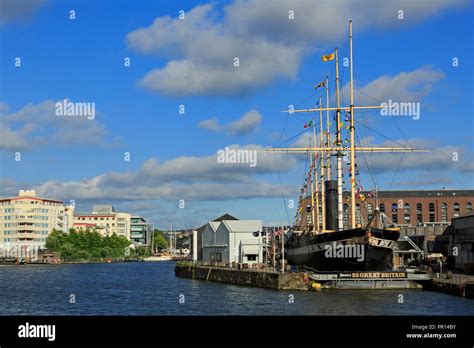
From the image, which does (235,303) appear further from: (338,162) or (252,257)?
(252,257)

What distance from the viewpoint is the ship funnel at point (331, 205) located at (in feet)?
323

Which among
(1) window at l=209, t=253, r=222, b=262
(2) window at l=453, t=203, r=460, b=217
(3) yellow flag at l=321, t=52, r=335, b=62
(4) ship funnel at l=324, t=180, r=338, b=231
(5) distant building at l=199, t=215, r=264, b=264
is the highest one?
(3) yellow flag at l=321, t=52, r=335, b=62

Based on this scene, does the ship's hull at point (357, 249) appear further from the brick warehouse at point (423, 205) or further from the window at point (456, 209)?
the window at point (456, 209)

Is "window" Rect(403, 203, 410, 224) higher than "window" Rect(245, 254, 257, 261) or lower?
higher

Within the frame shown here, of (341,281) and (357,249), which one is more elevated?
(357,249)

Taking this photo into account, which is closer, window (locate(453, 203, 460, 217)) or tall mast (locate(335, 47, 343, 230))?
tall mast (locate(335, 47, 343, 230))

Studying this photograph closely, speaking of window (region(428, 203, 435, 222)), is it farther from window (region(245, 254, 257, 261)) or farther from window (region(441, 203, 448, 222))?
window (region(245, 254, 257, 261))

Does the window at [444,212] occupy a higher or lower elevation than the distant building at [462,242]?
higher

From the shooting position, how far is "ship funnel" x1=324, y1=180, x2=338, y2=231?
98.4 meters

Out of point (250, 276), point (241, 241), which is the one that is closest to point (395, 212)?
point (241, 241)

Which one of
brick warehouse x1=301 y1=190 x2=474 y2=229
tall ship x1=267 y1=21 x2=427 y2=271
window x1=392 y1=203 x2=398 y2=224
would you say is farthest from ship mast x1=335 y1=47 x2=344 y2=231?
window x1=392 y1=203 x2=398 y2=224

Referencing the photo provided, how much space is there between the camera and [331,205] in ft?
326

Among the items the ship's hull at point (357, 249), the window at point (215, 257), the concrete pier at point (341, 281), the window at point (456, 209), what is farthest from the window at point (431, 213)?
the concrete pier at point (341, 281)
